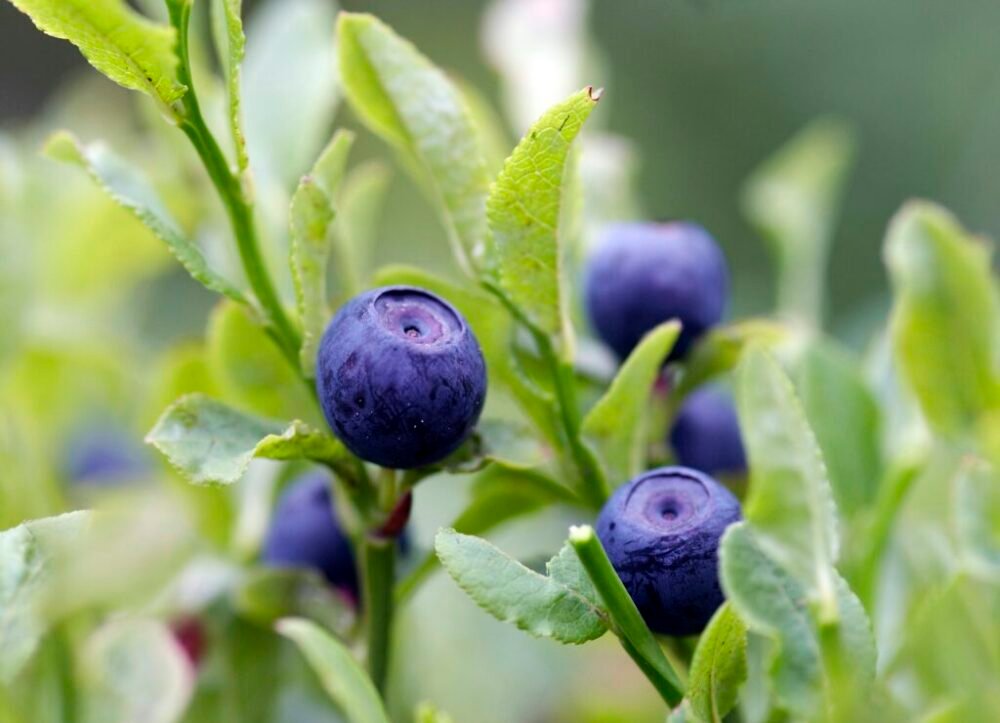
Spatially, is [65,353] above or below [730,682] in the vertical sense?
below

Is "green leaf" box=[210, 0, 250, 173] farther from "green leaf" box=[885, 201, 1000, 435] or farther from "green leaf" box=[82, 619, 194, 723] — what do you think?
"green leaf" box=[885, 201, 1000, 435]

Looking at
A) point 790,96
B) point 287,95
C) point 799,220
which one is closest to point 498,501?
point 287,95

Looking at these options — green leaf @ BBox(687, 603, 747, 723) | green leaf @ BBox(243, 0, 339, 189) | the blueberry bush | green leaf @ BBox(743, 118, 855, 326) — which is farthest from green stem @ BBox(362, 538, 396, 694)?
green leaf @ BBox(743, 118, 855, 326)

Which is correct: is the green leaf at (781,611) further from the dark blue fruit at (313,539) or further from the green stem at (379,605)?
the dark blue fruit at (313,539)

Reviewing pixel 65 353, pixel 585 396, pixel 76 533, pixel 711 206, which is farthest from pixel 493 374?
pixel 711 206

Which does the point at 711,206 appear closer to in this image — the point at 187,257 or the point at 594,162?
the point at 594,162

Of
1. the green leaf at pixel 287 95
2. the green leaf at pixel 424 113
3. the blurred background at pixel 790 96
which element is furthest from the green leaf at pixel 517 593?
the blurred background at pixel 790 96
